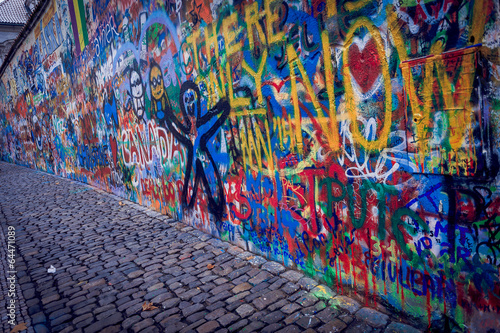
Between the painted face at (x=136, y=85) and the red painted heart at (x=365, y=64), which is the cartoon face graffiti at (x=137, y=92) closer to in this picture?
the painted face at (x=136, y=85)

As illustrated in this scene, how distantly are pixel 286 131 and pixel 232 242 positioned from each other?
6.66 feet

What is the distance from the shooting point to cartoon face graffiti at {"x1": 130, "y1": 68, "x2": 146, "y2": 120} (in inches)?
259

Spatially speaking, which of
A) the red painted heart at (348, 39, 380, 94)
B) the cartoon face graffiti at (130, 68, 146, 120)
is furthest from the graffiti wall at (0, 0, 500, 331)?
the cartoon face graffiti at (130, 68, 146, 120)

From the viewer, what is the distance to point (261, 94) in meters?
3.73

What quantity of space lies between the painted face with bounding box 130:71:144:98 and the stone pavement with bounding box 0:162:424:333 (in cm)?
255

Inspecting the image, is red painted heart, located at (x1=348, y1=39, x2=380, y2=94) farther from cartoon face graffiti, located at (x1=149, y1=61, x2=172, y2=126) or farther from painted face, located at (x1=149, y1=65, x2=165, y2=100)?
painted face, located at (x1=149, y1=65, x2=165, y2=100)

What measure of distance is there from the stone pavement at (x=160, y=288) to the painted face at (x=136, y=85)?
8.36 feet

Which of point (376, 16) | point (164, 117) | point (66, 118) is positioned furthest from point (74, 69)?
point (376, 16)

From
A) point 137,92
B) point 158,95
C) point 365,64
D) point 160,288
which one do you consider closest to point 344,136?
point 365,64

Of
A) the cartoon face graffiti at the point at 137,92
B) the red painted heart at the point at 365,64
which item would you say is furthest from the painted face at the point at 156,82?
the red painted heart at the point at 365,64

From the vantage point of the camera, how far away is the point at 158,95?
5.98 metres

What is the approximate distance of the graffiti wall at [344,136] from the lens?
214 centimetres

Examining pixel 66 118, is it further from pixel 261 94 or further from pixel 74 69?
pixel 261 94

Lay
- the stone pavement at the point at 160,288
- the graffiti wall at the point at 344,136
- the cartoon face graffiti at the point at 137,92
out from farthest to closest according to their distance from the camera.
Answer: the cartoon face graffiti at the point at 137,92, the stone pavement at the point at 160,288, the graffiti wall at the point at 344,136
